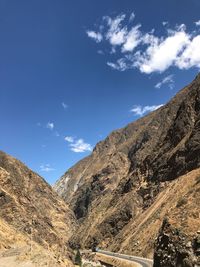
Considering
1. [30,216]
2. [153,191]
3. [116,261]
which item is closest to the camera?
[116,261]

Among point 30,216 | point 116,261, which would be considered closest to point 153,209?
point 116,261

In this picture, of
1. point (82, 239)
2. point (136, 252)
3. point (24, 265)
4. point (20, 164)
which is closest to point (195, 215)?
point (24, 265)

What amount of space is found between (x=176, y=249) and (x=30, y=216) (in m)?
49.6

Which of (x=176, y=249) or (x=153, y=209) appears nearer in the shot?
(x=176, y=249)

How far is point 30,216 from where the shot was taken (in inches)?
2734

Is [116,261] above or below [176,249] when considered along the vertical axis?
above

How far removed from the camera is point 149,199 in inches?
3150

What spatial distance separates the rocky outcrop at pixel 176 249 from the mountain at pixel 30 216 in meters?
7.24

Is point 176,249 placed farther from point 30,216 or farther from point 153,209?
point 30,216

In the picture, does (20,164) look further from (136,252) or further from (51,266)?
(51,266)

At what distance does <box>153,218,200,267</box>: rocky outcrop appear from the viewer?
21.7m

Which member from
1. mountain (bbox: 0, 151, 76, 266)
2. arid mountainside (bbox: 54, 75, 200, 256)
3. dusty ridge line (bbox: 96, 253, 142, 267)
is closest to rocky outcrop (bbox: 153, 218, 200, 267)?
mountain (bbox: 0, 151, 76, 266)

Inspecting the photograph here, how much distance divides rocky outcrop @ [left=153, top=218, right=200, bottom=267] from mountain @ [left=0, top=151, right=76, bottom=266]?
7.24 meters

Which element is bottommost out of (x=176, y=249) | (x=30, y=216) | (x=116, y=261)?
(x=176, y=249)
